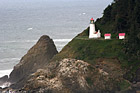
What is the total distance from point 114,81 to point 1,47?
65970mm

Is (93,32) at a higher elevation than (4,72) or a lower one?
higher

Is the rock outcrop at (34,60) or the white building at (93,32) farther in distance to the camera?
the rock outcrop at (34,60)

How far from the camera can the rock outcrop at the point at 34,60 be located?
104 metres

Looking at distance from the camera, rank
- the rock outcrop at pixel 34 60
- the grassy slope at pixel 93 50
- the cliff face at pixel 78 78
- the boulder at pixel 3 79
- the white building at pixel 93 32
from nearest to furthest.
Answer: the cliff face at pixel 78 78
the grassy slope at pixel 93 50
the white building at pixel 93 32
the rock outcrop at pixel 34 60
the boulder at pixel 3 79

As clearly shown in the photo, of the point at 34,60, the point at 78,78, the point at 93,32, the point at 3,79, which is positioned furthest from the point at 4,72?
the point at 78,78

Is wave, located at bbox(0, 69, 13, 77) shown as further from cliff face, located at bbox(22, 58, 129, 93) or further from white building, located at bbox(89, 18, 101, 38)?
white building, located at bbox(89, 18, 101, 38)

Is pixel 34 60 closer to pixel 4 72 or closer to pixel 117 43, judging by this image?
pixel 4 72

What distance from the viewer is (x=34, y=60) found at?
105 metres

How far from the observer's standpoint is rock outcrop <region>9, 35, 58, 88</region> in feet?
341

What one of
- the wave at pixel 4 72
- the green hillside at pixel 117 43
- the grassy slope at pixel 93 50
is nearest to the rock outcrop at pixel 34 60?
the wave at pixel 4 72

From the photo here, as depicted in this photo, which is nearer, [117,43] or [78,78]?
[78,78]

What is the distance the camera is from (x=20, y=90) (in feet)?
288

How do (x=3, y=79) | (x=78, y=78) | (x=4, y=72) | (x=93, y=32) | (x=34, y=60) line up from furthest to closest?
(x=4, y=72) < (x=3, y=79) < (x=34, y=60) < (x=93, y=32) < (x=78, y=78)

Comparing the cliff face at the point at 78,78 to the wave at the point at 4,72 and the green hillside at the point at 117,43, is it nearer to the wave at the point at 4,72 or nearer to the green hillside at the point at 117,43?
the green hillside at the point at 117,43
